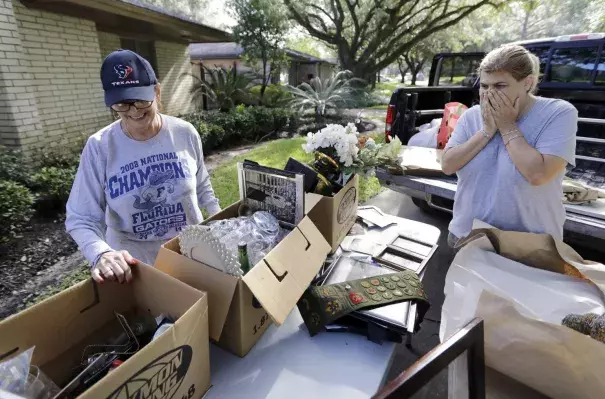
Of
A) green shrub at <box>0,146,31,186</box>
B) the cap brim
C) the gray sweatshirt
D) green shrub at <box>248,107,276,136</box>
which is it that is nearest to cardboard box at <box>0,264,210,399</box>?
the gray sweatshirt

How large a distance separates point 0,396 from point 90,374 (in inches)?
9.5

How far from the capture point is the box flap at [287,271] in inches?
40.7

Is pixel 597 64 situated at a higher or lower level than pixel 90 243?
higher

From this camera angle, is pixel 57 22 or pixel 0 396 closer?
pixel 0 396

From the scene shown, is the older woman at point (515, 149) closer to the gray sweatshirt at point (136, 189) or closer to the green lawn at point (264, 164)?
the gray sweatshirt at point (136, 189)

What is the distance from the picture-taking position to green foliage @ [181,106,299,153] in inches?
291

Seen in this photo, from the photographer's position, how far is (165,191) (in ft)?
5.34

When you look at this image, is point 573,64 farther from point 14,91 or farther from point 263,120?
point 263,120

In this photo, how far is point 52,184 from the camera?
3.99 metres

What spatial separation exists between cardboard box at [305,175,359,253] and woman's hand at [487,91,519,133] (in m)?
0.72

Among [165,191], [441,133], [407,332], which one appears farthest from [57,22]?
[407,332]

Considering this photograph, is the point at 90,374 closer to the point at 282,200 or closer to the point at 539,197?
the point at 282,200

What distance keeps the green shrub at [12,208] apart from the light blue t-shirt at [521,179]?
3865mm

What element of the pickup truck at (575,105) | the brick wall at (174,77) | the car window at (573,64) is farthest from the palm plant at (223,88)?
the car window at (573,64)
